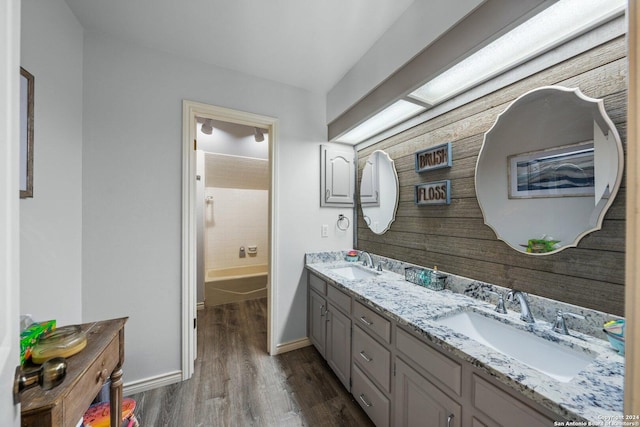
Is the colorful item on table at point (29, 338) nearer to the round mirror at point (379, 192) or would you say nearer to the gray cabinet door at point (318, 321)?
the gray cabinet door at point (318, 321)

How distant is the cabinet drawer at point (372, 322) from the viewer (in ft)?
4.06

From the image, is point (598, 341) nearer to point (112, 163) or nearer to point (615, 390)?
point (615, 390)

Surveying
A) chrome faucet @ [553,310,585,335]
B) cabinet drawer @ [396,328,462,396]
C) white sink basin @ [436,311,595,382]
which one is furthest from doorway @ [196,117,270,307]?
chrome faucet @ [553,310,585,335]

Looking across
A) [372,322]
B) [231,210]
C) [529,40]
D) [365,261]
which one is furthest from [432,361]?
[231,210]

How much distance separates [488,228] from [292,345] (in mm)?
1910

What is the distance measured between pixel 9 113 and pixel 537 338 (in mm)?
1752

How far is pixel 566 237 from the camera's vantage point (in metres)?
1.01

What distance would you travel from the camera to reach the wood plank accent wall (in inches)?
35.2

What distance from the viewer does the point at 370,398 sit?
138 cm

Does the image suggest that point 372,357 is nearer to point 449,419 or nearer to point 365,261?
point 449,419

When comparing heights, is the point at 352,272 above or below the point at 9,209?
below

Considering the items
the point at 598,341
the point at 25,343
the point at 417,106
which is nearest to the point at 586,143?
the point at 598,341

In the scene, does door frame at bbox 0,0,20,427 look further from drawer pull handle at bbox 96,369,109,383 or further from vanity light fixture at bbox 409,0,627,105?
vanity light fixture at bbox 409,0,627,105

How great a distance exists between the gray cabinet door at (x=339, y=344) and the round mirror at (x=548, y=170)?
113 centimetres
